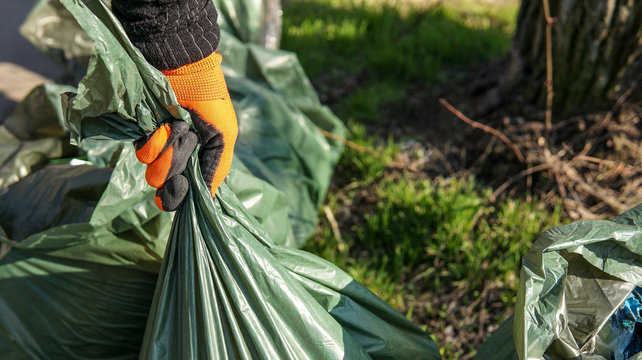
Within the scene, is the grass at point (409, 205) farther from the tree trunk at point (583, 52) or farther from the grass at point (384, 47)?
the tree trunk at point (583, 52)

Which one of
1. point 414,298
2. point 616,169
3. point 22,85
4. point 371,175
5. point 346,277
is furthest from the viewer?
point 22,85

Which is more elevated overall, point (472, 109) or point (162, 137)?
point (162, 137)

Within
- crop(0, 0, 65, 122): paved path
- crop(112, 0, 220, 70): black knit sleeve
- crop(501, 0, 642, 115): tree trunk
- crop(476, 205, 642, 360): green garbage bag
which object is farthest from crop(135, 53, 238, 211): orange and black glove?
crop(0, 0, 65, 122): paved path

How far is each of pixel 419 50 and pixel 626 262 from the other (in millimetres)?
2505

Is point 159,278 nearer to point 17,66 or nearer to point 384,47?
point 384,47

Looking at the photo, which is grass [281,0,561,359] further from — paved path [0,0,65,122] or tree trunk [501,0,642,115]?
paved path [0,0,65,122]

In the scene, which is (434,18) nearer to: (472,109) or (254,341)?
(472,109)

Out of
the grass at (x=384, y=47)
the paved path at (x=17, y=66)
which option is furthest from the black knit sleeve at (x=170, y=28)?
the paved path at (x=17, y=66)

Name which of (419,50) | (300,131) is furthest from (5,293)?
(419,50)

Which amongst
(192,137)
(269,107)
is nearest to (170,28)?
(192,137)

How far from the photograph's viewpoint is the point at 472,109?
2.89m

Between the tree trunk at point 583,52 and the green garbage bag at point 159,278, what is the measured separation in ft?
4.69

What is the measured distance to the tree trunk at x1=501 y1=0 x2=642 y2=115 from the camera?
2289mm

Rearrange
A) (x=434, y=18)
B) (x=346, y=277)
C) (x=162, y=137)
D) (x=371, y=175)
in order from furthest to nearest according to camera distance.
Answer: (x=434, y=18)
(x=371, y=175)
(x=346, y=277)
(x=162, y=137)
